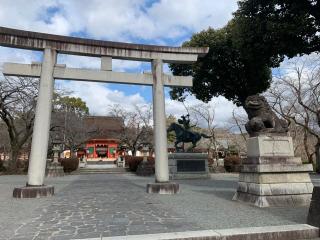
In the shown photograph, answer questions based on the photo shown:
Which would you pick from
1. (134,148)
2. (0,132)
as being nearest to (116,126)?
(134,148)

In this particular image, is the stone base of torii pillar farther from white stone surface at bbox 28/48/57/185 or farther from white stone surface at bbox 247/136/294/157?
white stone surface at bbox 247/136/294/157

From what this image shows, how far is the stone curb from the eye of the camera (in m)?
4.86

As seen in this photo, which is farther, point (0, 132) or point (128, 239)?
point (0, 132)

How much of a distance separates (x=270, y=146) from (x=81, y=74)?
6.82 meters

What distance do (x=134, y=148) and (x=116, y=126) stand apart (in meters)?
14.0

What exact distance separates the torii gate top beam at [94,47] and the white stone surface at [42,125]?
394mm

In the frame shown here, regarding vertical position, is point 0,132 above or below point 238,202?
above

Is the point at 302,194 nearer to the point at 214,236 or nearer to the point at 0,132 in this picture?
the point at 214,236

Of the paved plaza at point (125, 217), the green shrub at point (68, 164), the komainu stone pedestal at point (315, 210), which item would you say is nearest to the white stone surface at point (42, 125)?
the paved plaza at point (125, 217)

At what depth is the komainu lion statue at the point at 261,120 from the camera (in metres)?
8.57

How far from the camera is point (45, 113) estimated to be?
10.6 metres

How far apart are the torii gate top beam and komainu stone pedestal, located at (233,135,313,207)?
16.8 ft

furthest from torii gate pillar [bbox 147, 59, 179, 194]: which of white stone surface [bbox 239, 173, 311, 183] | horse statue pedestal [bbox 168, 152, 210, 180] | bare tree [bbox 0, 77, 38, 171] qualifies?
bare tree [bbox 0, 77, 38, 171]

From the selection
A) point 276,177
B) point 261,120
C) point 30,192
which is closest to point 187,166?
point 30,192
